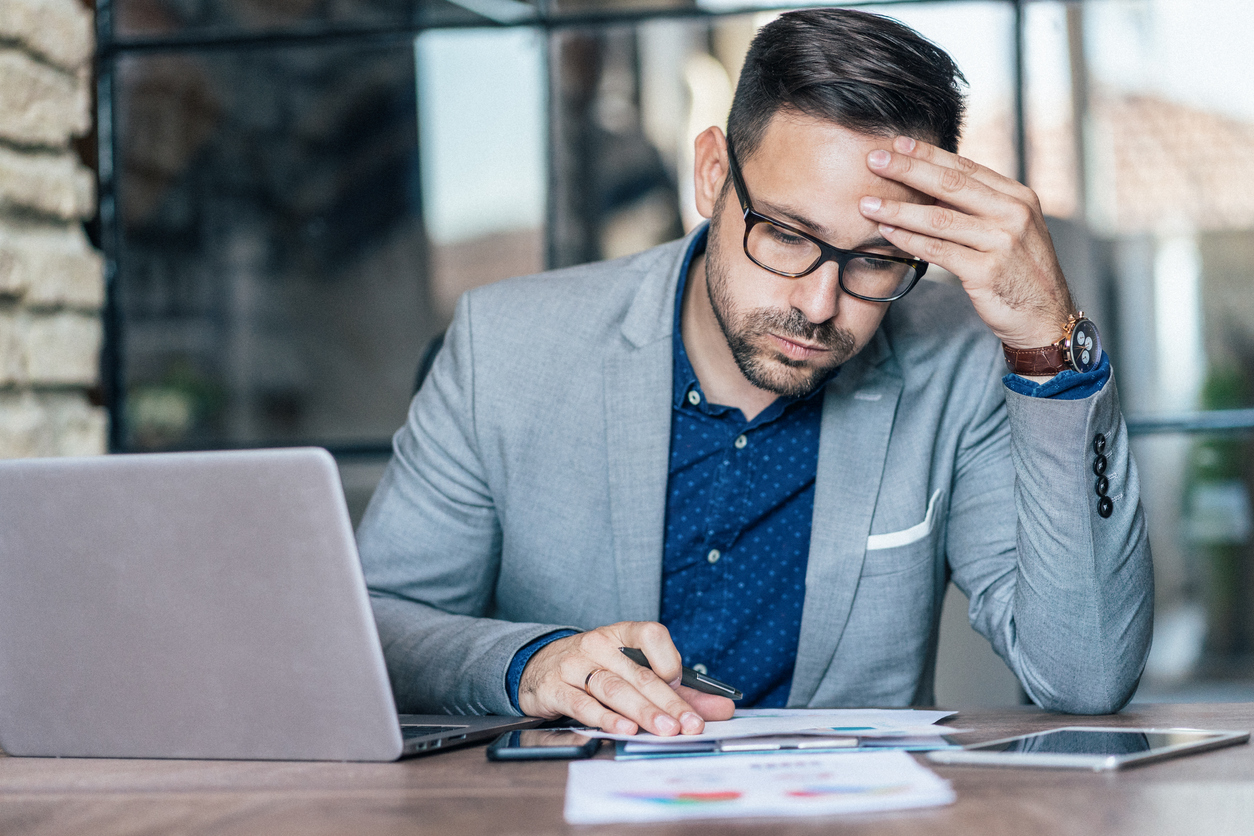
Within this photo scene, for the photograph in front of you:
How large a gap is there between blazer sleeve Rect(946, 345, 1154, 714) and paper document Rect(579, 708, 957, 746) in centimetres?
24

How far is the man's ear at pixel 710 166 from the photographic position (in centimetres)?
164

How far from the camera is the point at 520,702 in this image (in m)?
1.20

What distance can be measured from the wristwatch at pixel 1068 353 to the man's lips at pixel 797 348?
241 mm

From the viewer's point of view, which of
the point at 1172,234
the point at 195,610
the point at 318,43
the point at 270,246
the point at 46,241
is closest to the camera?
the point at 195,610

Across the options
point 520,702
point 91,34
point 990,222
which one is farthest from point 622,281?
point 91,34

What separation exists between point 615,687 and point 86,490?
1.65ft

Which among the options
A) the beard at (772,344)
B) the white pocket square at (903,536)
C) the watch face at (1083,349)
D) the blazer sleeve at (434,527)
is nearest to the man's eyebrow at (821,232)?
the beard at (772,344)

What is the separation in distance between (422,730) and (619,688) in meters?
0.20

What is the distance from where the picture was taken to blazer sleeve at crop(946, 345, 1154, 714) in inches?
50.8

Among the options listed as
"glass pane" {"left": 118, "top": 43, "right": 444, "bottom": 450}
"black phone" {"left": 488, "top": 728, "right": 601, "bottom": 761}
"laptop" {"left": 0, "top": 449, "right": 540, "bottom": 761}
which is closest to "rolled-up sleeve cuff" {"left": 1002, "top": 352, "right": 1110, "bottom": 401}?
"black phone" {"left": 488, "top": 728, "right": 601, "bottom": 761}

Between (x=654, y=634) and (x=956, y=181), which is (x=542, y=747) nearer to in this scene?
(x=654, y=634)

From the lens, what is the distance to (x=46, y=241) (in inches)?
79.1

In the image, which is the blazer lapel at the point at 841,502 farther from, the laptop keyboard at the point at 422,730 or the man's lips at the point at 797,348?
the laptop keyboard at the point at 422,730

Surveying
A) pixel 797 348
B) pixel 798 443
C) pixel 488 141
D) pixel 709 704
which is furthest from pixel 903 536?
pixel 488 141
